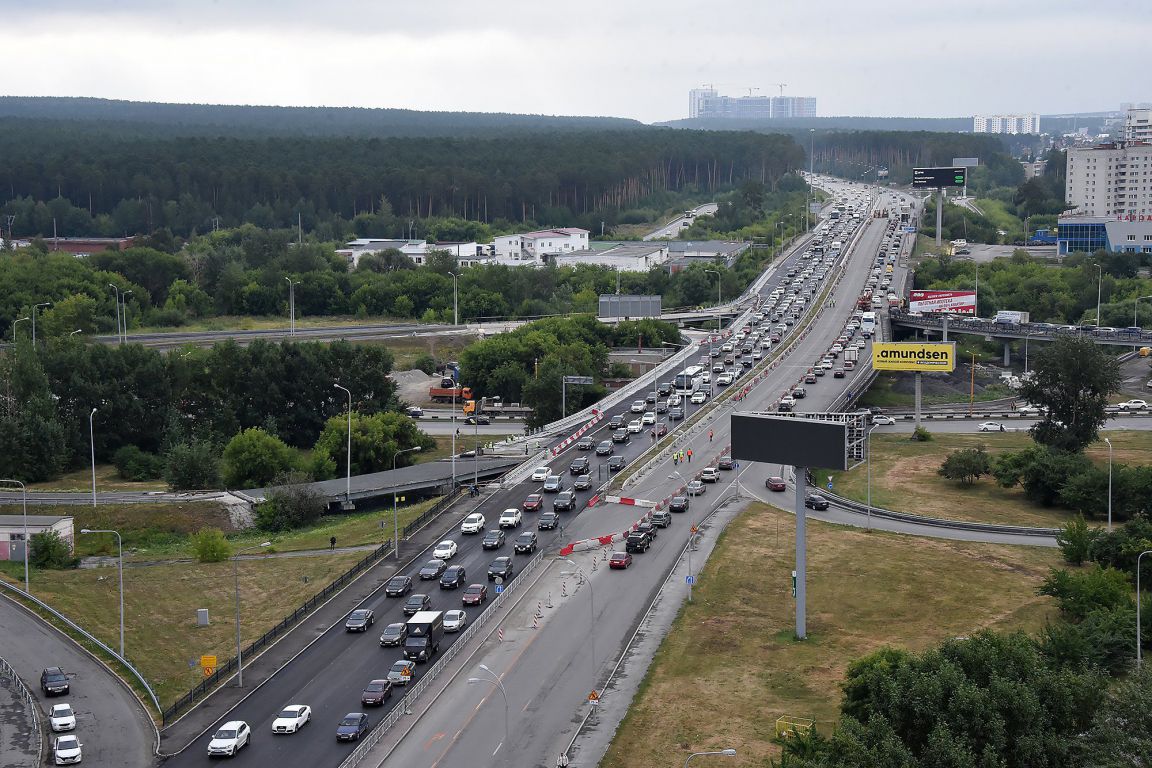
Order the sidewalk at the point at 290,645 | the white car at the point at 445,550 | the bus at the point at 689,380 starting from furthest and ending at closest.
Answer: the bus at the point at 689,380 < the white car at the point at 445,550 < the sidewalk at the point at 290,645

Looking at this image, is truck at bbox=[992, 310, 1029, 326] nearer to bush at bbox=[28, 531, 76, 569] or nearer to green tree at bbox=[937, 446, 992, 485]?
green tree at bbox=[937, 446, 992, 485]

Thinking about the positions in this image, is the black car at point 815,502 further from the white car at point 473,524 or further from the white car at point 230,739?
the white car at point 230,739

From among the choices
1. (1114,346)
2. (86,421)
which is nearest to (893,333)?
(1114,346)

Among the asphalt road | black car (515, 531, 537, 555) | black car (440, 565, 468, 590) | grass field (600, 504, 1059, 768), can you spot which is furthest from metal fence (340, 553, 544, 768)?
grass field (600, 504, 1059, 768)

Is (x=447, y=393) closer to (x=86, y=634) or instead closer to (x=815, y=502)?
(x=815, y=502)

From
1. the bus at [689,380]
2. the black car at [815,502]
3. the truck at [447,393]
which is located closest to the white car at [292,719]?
the black car at [815,502]

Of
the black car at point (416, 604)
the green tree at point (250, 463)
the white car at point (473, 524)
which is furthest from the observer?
the green tree at point (250, 463)

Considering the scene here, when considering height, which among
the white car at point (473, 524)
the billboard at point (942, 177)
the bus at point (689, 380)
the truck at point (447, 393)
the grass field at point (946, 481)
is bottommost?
the grass field at point (946, 481)

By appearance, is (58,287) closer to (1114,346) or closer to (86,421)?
(86,421)

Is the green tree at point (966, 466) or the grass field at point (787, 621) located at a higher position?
the green tree at point (966, 466)
